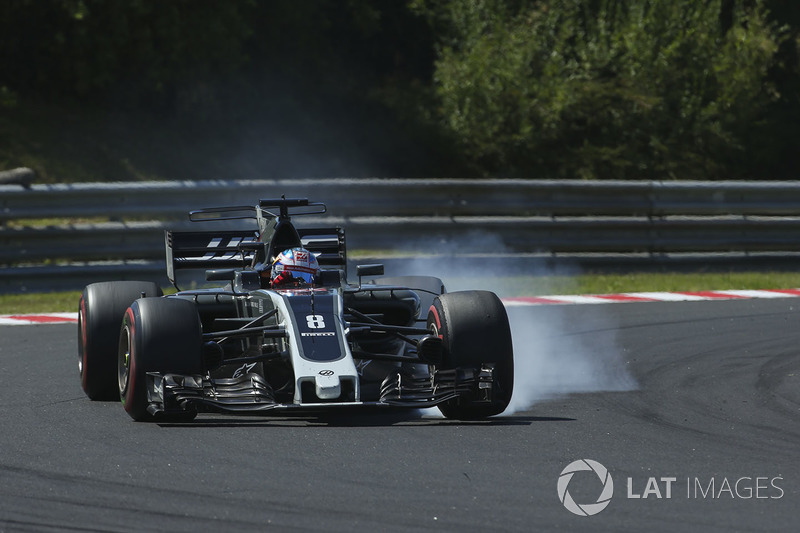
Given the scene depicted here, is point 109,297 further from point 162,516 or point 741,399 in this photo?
point 741,399

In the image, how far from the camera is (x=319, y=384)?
7387 millimetres

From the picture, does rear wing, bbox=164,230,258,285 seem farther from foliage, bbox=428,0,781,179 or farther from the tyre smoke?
foliage, bbox=428,0,781,179

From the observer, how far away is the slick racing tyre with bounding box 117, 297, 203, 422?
7586 millimetres

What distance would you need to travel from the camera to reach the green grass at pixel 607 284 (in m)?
14.3

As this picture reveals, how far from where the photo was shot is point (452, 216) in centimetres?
1546

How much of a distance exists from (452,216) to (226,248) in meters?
5.90

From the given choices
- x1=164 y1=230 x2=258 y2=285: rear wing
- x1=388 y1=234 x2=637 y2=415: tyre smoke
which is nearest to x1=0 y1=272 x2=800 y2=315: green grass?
x1=388 y1=234 x2=637 y2=415: tyre smoke

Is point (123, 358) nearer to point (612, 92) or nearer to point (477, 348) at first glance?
point (477, 348)

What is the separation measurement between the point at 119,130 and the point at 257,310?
55.7 feet

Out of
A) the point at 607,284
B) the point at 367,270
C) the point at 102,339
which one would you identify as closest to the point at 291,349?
the point at 367,270

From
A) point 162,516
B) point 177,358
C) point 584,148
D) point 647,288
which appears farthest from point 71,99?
point 162,516

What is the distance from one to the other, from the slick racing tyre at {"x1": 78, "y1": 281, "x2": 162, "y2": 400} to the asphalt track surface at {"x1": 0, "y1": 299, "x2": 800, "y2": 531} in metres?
0.14

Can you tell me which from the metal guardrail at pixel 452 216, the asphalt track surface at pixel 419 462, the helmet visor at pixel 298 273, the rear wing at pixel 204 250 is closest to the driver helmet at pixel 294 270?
the helmet visor at pixel 298 273

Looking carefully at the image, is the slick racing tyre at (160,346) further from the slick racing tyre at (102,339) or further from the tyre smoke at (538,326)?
the tyre smoke at (538,326)
